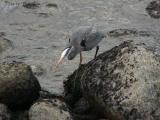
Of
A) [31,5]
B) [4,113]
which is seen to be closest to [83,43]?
[4,113]

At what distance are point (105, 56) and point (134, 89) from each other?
2.46 feet

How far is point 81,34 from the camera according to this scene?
Result: 23.7 ft

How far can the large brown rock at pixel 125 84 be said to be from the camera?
5.95m

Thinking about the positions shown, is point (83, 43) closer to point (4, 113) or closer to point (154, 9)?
point (4, 113)

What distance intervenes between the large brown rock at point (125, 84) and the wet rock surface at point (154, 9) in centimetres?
448

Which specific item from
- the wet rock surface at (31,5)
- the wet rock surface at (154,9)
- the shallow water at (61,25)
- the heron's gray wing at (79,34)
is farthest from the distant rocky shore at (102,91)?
the wet rock surface at (31,5)

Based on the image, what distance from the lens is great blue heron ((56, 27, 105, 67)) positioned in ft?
23.3

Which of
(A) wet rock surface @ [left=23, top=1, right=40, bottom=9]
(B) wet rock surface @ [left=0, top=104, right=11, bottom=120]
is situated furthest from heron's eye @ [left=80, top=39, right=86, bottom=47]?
(A) wet rock surface @ [left=23, top=1, right=40, bottom=9]

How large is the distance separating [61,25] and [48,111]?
453cm

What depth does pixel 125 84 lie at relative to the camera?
611cm

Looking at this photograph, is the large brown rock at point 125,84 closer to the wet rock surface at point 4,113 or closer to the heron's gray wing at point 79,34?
the heron's gray wing at point 79,34

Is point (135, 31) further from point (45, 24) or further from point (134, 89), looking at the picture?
point (134, 89)

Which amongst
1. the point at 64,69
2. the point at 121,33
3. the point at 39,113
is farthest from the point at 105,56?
the point at 121,33

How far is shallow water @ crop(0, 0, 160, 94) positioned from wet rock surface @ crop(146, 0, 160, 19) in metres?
0.11
